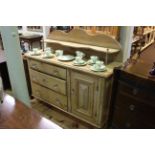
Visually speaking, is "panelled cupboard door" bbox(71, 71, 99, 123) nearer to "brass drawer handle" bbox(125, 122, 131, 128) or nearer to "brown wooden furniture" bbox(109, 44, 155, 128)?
"brown wooden furniture" bbox(109, 44, 155, 128)

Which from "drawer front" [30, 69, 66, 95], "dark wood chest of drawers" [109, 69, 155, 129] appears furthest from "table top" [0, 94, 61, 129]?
"drawer front" [30, 69, 66, 95]

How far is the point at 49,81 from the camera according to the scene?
195 cm

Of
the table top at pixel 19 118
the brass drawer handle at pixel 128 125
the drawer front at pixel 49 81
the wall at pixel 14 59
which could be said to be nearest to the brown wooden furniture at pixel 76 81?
the drawer front at pixel 49 81

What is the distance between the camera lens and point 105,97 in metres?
1.61

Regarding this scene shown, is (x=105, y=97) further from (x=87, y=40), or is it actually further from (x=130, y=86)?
(x=87, y=40)

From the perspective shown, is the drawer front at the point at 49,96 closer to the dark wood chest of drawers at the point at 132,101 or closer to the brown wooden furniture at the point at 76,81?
the brown wooden furniture at the point at 76,81

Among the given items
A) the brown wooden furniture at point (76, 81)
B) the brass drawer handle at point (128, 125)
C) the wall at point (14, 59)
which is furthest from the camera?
the brown wooden furniture at point (76, 81)

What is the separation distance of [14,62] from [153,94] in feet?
Answer: 3.17

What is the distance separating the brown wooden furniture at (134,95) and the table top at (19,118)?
74 centimetres

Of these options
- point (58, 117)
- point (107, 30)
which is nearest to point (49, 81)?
point (58, 117)

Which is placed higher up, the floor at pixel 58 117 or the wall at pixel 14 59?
the wall at pixel 14 59

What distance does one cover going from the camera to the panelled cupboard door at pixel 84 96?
161 centimetres

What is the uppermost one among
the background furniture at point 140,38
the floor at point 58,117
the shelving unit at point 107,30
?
the shelving unit at point 107,30

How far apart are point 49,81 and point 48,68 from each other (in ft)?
0.55
